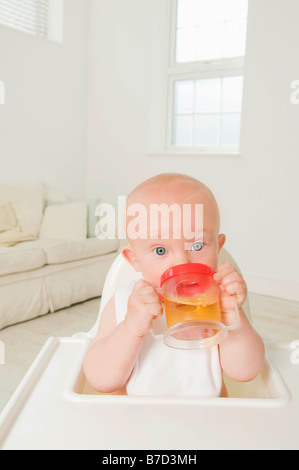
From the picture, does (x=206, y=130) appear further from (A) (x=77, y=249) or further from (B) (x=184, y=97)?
(A) (x=77, y=249)

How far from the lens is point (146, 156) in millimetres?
4867

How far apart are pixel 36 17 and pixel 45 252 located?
2.71 metres

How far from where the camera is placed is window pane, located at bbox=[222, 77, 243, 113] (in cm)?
441

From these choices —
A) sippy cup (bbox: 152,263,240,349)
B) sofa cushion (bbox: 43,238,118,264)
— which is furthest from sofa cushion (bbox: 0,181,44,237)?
sippy cup (bbox: 152,263,240,349)

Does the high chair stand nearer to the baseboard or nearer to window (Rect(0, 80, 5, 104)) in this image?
the baseboard

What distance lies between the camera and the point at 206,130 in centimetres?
467

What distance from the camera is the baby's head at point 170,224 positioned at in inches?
31.5

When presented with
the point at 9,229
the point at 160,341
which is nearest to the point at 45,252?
the point at 9,229

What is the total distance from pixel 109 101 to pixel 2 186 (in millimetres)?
1793

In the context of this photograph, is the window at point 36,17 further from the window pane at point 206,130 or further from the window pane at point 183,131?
the window pane at point 206,130

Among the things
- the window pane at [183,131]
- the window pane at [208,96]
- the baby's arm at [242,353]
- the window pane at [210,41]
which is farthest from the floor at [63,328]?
the window pane at [210,41]

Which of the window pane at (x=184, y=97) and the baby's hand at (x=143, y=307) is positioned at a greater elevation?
the window pane at (x=184, y=97)

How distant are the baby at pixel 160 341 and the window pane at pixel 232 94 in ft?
12.5
